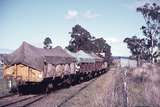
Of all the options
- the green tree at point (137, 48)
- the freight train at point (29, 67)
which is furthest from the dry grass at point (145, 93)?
the green tree at point (137, 48)

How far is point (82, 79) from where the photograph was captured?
35.7 meters

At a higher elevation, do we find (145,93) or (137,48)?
(137,48)

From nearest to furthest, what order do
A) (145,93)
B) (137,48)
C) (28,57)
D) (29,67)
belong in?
(145,93)
(29,67)
(28,57)
(137,48)

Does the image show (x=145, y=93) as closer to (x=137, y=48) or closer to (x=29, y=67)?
(x=29, y=67)

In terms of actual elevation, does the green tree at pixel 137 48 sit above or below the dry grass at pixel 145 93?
above

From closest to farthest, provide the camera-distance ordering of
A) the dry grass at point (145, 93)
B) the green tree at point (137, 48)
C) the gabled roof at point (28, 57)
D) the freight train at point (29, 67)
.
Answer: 1. the dry grass at point (145, 93)
2. the freight train at point (29, 67)
3. the gabled roof at point (28, 57)
4. the green tree at point (137, 48)

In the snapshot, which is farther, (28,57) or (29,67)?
(28,57)

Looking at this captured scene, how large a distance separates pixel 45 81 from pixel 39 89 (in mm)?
1885

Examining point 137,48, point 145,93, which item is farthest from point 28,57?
point 137,48

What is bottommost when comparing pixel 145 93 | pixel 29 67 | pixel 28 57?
pixel 145 93

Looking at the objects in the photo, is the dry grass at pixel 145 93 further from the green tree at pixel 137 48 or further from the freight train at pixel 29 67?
the green tree at pixel 137 48

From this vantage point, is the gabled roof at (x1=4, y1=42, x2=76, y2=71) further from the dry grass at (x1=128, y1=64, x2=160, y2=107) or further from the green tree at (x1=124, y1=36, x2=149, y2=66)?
the green tree at (x1=124, y1=36, x2=149, y2=66)

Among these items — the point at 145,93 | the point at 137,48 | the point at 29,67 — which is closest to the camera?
the point at 145,93

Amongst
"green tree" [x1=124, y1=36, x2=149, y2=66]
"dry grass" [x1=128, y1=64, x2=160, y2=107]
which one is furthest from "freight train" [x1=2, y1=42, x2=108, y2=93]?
"green tree" [x1=124, y1=36, x2=149, y2=66]
